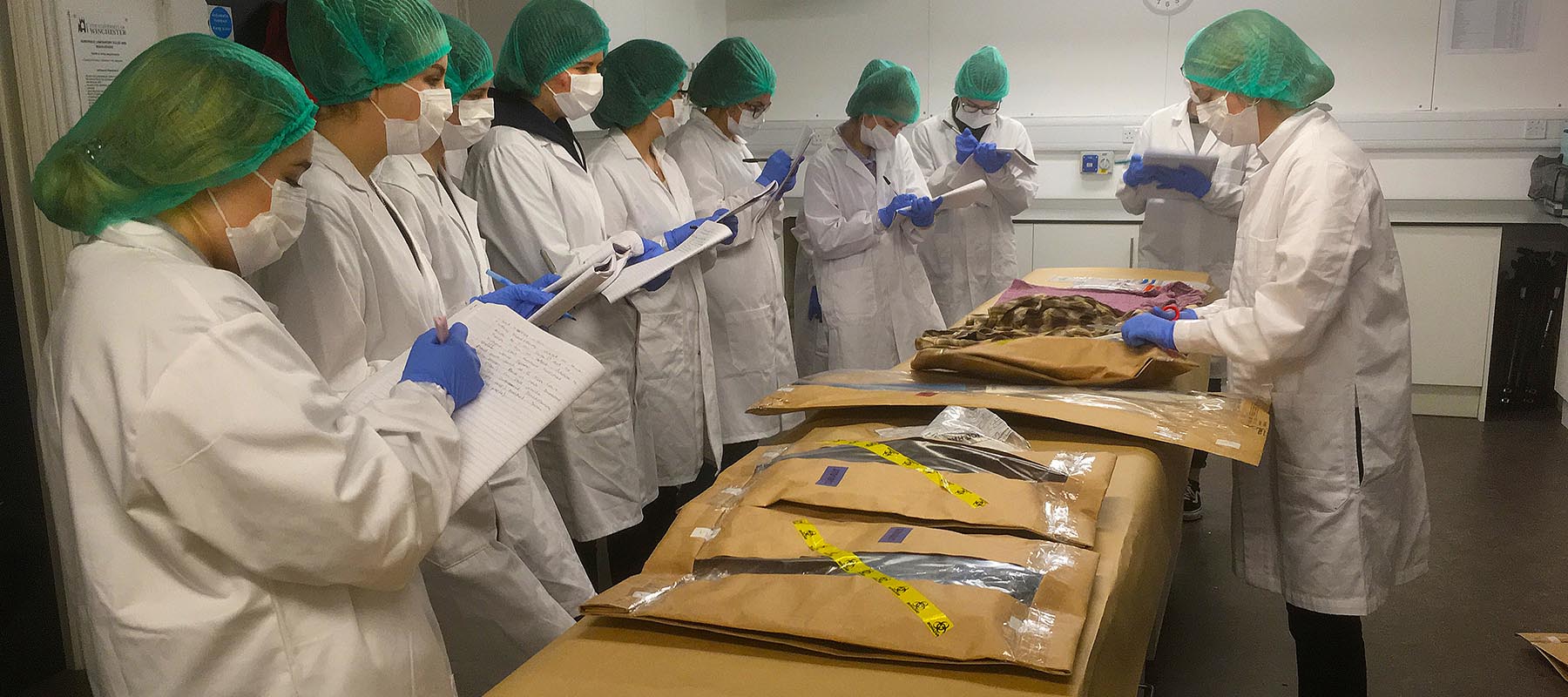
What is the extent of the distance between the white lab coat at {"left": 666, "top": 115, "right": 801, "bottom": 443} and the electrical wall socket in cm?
226

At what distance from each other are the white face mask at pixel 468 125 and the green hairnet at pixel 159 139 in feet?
3.01

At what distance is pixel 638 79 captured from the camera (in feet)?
8.82

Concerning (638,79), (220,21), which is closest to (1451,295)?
(638,79)

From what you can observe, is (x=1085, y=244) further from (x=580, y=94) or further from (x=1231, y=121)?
(x=580, y=94)

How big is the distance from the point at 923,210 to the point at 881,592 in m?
2.75

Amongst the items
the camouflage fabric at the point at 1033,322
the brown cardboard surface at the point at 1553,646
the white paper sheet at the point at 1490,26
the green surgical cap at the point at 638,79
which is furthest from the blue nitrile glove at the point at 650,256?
the white paper sheet at the point at 1490,26

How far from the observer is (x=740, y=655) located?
3.44 ft

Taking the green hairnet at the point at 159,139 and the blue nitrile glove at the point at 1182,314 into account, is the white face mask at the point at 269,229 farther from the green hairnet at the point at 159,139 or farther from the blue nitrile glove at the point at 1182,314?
the blue nitrile glove at the point at 1182,314

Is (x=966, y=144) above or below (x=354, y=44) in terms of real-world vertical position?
below

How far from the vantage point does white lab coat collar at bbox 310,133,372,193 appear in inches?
63.0

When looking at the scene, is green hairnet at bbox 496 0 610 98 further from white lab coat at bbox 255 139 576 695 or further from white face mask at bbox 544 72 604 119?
white lab coat at bbox 255 139 576 695

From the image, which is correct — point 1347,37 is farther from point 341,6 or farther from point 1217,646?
point 341,6

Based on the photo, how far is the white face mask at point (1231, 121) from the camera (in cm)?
196

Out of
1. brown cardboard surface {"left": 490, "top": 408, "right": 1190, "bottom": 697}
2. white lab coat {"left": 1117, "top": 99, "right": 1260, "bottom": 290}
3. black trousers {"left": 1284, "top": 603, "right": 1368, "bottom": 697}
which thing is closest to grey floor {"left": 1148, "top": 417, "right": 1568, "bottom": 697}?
black trousers {"left": 1284, "top": 603, "right": 1368, "bottom": 697}
